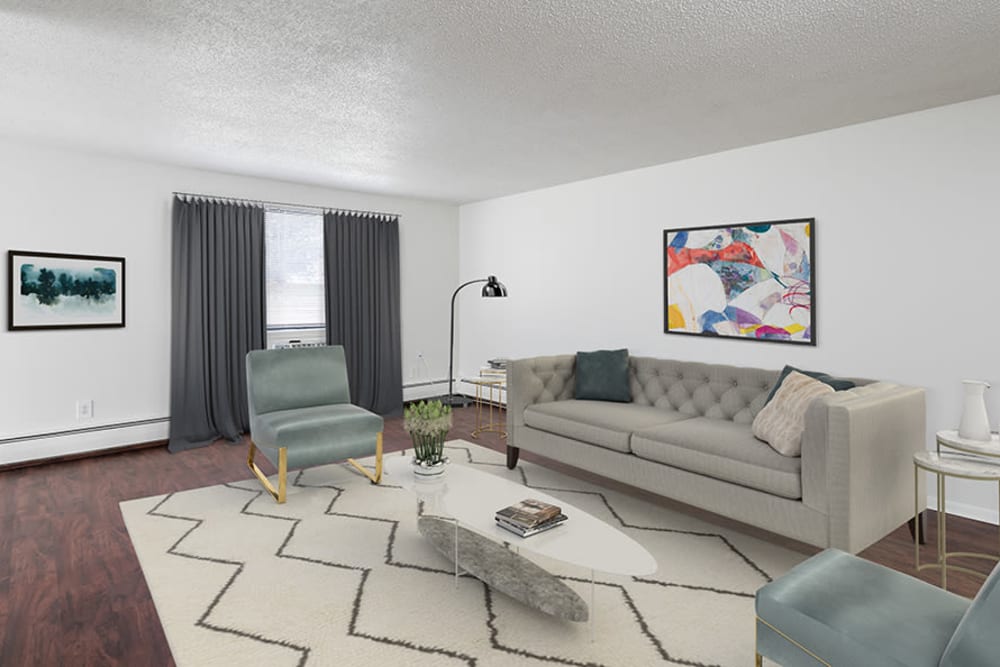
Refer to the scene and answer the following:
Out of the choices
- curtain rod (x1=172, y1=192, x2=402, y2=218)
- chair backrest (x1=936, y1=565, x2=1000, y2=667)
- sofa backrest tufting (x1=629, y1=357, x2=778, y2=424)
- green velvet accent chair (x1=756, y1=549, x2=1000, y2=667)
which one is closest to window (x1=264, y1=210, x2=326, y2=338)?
curtain rod (x1=172, y1=192, x2=402, y2=218)

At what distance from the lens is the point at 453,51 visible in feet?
8.37

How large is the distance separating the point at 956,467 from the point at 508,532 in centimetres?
195

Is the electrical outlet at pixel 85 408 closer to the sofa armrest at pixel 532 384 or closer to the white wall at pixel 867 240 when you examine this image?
the sofa armrest at pixel 532 384

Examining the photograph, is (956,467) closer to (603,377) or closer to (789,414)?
(789,414)

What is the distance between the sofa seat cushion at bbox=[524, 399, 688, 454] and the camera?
3.56m

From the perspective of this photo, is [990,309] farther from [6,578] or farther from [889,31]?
[6,578]

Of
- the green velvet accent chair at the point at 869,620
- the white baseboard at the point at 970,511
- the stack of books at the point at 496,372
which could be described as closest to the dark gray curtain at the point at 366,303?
the stack of books at the point at 496,372

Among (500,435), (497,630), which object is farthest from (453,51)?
(500,435)

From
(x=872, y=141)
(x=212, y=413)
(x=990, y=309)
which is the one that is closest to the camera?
(x=990, y=309)

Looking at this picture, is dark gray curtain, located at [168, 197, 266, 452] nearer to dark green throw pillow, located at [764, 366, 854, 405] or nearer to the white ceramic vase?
dark green throw pillow, located at [764, 366, 854, 405]

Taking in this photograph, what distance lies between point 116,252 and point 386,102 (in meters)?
2.98

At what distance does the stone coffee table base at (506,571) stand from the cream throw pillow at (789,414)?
52.2 inches

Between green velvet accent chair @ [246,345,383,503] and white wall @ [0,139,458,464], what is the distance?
4.93ft

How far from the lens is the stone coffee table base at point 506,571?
2199 mm
